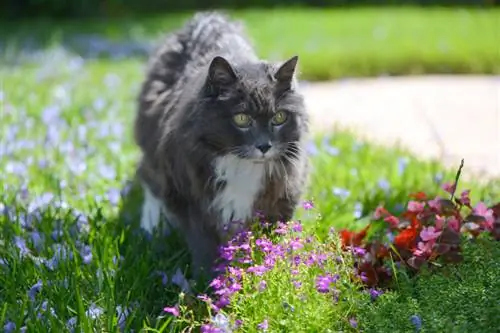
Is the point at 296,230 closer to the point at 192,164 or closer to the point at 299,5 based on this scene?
the point at 192,164

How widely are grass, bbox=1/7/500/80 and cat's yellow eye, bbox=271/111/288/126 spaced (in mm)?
4783

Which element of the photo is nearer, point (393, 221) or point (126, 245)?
point (393, 221)

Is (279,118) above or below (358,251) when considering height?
above

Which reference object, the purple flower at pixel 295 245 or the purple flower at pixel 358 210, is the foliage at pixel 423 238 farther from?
the purple flower at pixel 358 210

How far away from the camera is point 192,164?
3299 mm

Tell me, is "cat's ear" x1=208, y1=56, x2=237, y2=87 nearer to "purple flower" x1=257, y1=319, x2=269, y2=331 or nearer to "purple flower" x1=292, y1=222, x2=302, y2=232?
"purple flower" x1=292, y1=222, x2=302, y2=232

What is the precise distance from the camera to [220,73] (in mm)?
3123

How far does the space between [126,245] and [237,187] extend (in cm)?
70

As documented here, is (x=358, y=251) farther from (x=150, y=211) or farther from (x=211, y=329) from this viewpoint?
(x=150, y=211)

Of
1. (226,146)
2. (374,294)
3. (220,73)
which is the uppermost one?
(220,73)

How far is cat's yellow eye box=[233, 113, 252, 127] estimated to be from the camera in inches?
123

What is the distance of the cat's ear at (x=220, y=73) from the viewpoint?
3.09m

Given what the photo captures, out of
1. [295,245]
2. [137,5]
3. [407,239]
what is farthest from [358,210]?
[137,5]

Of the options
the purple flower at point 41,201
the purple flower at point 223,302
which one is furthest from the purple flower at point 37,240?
the purple flower at point 223,302
